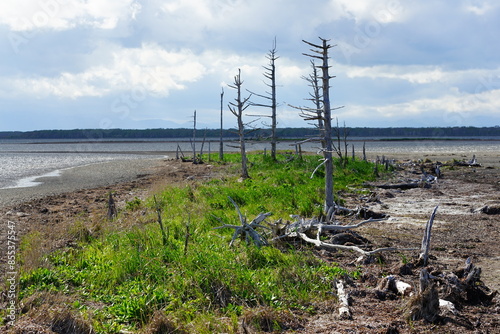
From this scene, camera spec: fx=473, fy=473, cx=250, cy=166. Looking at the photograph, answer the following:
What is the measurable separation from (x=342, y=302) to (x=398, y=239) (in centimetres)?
490

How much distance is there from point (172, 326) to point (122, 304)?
1006 millimetres

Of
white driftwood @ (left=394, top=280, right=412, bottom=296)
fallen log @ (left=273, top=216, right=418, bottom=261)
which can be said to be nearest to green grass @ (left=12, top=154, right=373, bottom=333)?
fallen log @ (left=273, top=216, right=418, bottom=261)

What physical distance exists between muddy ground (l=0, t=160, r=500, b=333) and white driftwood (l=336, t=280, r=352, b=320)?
0.26ft

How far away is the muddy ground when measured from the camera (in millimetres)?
6340

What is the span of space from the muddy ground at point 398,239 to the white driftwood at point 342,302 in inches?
3.1

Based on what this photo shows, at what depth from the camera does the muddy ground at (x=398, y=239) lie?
6340 millimetres

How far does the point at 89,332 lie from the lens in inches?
235

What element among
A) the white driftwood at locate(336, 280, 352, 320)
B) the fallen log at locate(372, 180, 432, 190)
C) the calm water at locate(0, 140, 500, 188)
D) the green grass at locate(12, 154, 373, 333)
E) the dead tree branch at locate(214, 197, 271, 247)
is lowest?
the calm water at locate(0, 140, 500, 188)

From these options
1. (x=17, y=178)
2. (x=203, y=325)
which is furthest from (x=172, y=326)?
(x=17, y=178)

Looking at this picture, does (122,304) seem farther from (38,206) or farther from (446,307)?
(38,206)

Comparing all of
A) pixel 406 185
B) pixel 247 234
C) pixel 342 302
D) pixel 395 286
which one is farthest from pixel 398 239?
pixel 406 185

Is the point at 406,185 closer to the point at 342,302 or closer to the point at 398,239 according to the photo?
the point at 398,239

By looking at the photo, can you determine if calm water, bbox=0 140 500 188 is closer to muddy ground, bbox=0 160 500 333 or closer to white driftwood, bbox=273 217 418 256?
white driftwood, bbox=273 217 418 256

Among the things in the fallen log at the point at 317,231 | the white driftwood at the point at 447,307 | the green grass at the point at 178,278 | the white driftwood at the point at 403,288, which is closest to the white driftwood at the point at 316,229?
the fallen log at the point at 317,231
